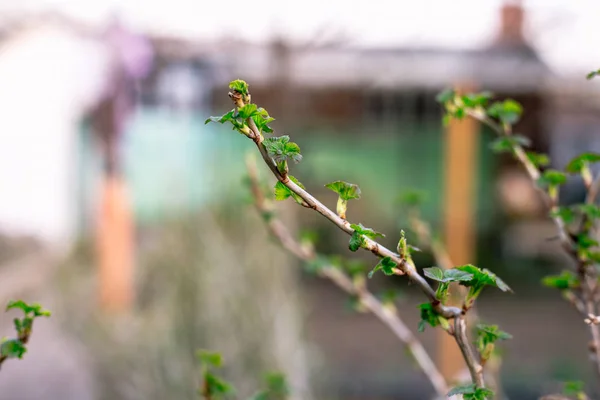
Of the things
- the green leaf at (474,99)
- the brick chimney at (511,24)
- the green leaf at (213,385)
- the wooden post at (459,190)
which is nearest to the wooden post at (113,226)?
the wooden post at (459,190)

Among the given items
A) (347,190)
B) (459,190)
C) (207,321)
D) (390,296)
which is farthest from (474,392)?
(459,190)

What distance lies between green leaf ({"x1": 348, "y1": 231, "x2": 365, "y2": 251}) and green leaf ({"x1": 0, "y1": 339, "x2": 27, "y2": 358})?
0.86 ft

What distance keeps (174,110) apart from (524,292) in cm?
273

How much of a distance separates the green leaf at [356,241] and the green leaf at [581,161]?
0.28m

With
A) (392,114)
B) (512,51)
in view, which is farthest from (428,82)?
(392,114)

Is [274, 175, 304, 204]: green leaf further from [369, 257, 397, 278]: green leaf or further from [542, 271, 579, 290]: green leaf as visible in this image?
[542, 271, 579, 290]: green leaf

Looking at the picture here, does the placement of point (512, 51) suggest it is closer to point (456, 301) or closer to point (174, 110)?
point (174, 110)

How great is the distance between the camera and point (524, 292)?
4.43 meters

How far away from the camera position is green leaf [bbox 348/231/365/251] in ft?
1.23

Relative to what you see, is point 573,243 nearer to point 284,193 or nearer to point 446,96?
point 446,96

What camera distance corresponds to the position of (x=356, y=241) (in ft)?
1.23

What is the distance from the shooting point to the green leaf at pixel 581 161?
549 millimetres

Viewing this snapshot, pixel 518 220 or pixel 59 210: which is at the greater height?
pixel 59 210

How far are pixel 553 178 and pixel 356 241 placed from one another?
31cm
